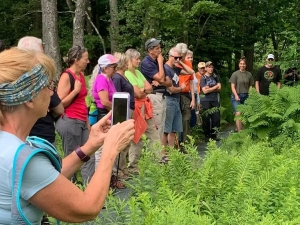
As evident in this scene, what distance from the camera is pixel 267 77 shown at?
38.9ft

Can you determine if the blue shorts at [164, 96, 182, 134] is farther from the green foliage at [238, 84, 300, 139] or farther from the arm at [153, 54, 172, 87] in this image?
the green foliage at [238, 84, 300, 139]

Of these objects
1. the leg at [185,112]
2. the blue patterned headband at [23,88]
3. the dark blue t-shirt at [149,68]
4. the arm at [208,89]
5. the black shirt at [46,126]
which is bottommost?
the leg at [185,112]

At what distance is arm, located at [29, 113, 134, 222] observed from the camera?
1.97 meters

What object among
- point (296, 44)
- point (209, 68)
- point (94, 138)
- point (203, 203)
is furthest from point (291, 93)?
point (94, 138)

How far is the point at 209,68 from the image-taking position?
11.7 metres

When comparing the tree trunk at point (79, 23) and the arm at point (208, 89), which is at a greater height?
the tree trunk at point (79, 23)

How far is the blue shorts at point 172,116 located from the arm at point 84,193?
6409 mm

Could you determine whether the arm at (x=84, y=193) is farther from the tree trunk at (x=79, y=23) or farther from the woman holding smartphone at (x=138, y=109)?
the tree trunk at (x=79, y=23)

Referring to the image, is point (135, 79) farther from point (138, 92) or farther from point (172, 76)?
point (172, 76)

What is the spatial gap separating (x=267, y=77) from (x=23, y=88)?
10451 mm

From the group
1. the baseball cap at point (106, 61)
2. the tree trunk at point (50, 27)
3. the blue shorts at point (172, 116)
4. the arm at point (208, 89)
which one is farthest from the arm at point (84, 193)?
the tree trunk at point (50, 27)

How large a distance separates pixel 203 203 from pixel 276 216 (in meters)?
0.61

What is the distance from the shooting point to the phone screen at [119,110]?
3.07 metres

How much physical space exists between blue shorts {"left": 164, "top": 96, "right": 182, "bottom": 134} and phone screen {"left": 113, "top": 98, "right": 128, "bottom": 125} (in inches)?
216
